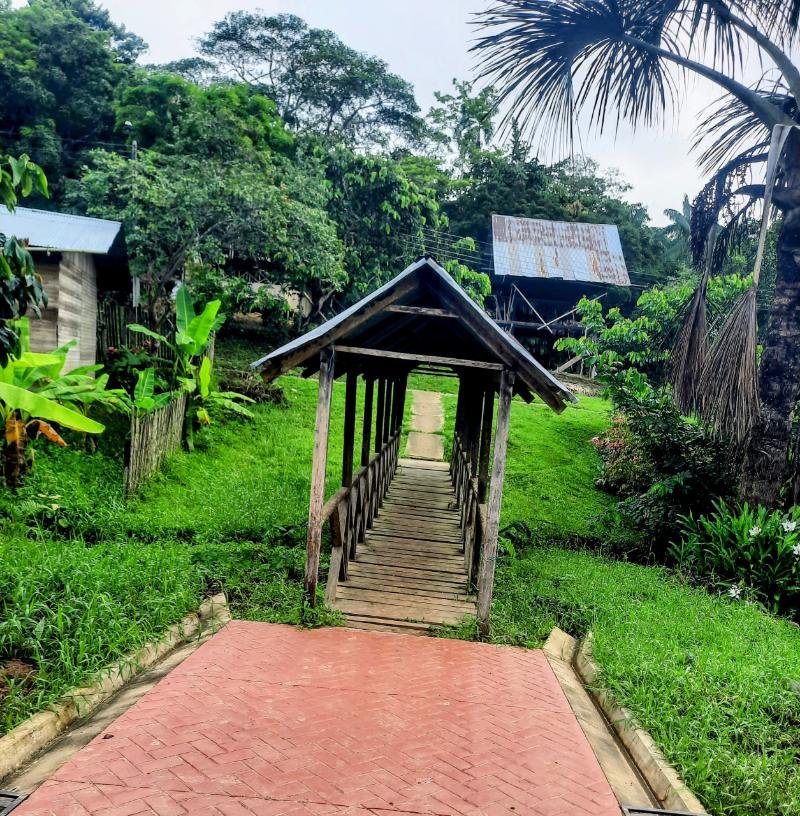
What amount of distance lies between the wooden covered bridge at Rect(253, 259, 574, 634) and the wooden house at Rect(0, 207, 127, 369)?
5800 mm

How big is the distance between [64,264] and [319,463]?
7.87m

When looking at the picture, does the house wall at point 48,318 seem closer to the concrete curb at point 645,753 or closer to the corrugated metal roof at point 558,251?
the concrete curb at point 645,753

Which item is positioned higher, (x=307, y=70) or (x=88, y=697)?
(x=307, y=70)

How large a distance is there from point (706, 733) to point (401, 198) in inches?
732

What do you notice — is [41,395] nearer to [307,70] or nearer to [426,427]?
[426,427]

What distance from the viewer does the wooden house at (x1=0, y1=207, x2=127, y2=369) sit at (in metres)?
10.7

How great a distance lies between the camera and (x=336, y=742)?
12.9 feet

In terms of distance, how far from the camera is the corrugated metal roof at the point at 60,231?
35.0 ft

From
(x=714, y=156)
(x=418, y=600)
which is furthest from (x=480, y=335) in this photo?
(x=714, y=156)

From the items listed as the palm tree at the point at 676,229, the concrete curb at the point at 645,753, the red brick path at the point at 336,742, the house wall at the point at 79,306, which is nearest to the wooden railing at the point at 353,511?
the red brick path at the point at 336,742

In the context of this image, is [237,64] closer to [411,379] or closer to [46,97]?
[46,97]

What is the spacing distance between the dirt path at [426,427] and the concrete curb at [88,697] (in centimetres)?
939

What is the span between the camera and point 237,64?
2864 centimetres

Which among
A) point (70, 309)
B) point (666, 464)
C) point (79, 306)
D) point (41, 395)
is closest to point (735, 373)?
point (666, 464)
